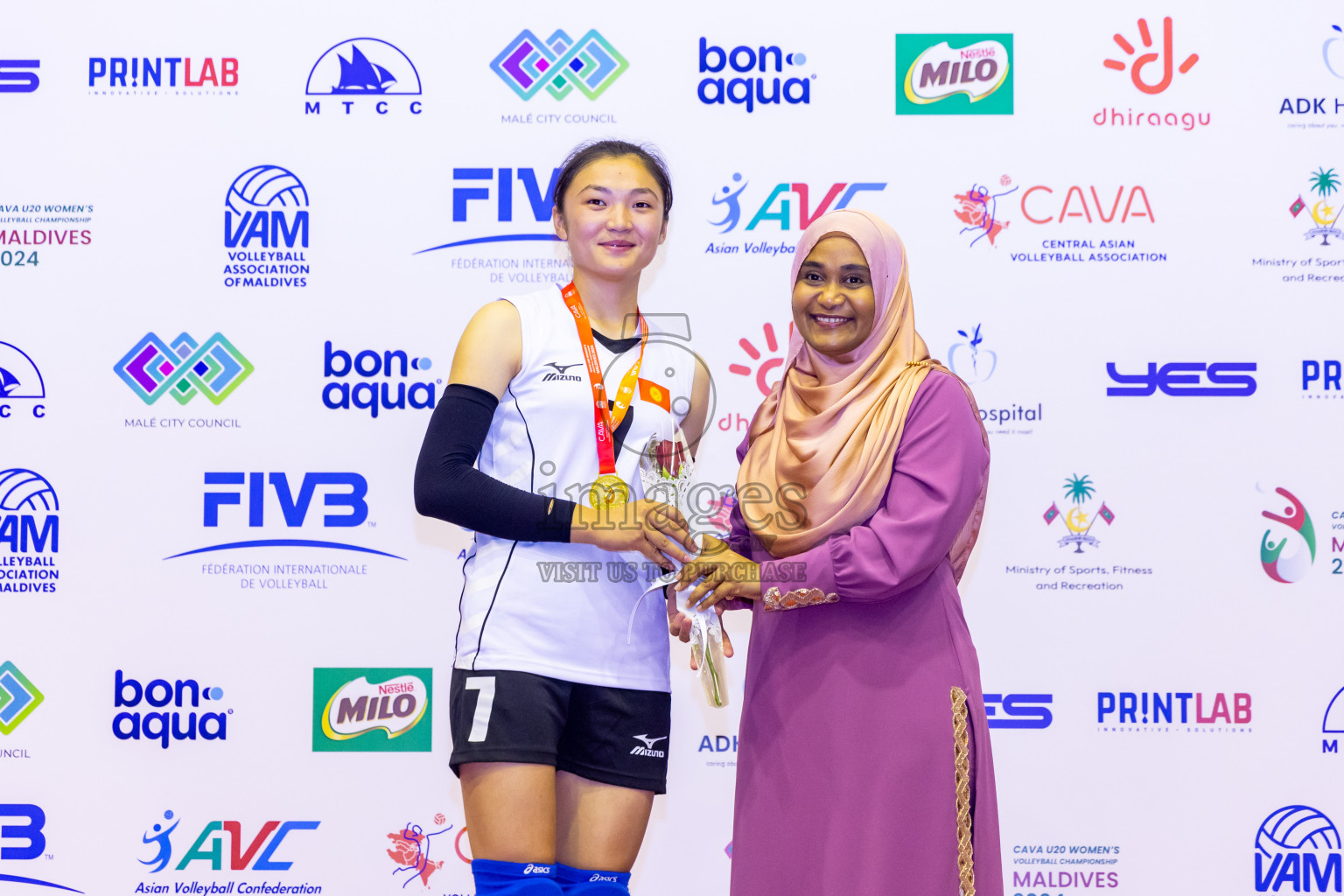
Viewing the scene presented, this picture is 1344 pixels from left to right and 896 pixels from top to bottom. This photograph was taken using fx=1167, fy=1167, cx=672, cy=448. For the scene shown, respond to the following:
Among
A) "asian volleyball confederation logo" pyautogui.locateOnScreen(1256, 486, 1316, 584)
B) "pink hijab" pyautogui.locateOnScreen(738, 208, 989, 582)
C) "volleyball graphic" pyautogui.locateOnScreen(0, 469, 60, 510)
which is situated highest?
"pink hijab" pyautogui.locateOnScreen(738, 208, 989, 582)

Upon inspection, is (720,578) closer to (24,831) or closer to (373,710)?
(373,710)

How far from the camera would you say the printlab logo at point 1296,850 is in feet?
12.1

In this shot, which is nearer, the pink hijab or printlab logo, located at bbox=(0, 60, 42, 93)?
the pink hijab

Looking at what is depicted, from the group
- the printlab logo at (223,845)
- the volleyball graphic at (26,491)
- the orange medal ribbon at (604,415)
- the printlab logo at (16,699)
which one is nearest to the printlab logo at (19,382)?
the volleyball graphic at (26,491)

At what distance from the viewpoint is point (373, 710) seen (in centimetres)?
372

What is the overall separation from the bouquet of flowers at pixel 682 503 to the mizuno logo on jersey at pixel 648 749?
0.54 ft

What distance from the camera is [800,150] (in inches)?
147

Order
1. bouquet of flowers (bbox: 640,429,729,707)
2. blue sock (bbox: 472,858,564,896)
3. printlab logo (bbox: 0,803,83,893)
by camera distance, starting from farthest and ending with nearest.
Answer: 1. printlab logo (bbox: 0,803,83,893)
2. bouquet of flowers (bbox: 640,429,729,707)
3. blue sock (bbox: 472,858,564,896)

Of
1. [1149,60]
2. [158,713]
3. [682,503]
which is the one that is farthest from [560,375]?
[1149,60]

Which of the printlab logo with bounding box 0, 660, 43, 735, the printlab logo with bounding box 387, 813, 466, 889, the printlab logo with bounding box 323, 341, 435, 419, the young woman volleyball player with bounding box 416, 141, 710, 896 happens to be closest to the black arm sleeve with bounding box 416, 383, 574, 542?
the young woman volleyball player with bounding box 416, 141, 710, 896

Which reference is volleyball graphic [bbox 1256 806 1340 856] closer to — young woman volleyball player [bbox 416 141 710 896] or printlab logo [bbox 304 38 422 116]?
young woman volleyball player [bbox 416 141 710 896]

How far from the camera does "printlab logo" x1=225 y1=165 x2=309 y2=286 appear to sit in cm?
372

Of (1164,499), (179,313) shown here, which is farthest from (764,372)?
(179,313)

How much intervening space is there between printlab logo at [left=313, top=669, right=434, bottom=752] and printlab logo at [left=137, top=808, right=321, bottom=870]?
0.29 metres
